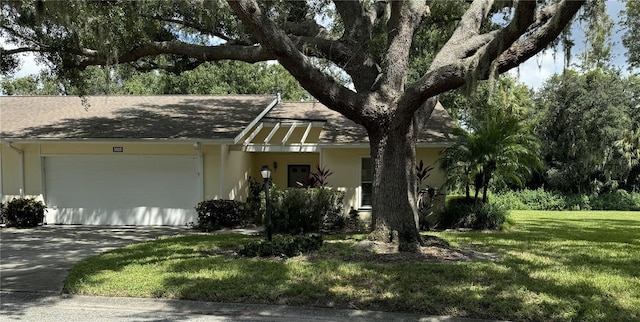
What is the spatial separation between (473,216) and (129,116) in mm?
11451

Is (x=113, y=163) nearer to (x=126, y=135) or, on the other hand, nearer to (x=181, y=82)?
(x=126, y=135)

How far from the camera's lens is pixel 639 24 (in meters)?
17.0

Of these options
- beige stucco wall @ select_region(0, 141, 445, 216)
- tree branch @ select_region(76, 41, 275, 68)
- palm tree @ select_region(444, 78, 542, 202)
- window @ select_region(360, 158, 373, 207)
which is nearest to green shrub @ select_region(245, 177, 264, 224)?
beige stucco wall @ select_region(0, 141, 445, 216)

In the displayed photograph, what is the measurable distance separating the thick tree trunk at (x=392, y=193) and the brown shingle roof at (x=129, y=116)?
5.78 metres

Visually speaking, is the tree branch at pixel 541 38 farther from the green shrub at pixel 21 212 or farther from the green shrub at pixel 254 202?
the green shrub at pixel 21 212

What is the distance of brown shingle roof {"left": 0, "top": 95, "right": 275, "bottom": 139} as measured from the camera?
1391 cm

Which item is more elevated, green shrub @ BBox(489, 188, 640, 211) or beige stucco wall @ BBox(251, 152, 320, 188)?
beige stucco wall @ BBox(251, 152, 320, 188)

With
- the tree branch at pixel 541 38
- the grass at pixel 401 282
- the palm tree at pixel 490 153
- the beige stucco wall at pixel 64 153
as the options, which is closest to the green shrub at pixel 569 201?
the palm tree at pixel 490 153

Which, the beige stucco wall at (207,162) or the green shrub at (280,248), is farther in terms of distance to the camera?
the beige stucco wall at (207,162)

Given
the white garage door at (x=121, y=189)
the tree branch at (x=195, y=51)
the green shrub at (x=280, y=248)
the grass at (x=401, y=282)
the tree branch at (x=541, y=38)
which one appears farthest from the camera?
the white garage door at (x=121, y=189)

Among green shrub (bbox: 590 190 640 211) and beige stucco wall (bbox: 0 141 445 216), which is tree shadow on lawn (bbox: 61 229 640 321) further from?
green shrub (bbox: 590 190 640 211)

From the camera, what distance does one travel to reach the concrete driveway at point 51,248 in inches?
281

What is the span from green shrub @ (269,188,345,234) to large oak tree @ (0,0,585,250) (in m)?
3.20

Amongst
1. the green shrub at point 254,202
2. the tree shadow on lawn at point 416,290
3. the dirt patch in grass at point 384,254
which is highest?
the green shrub at point 254,202
